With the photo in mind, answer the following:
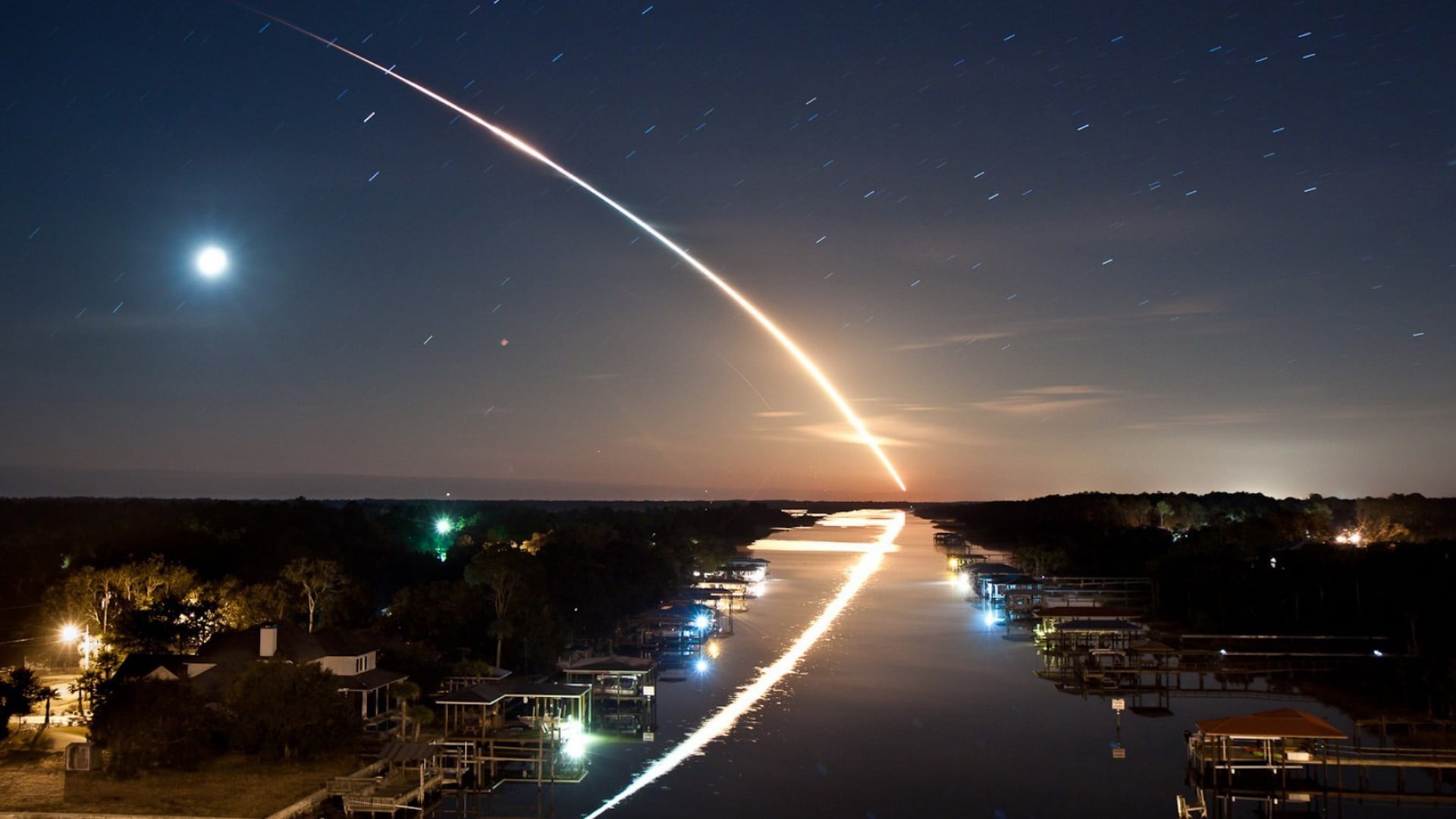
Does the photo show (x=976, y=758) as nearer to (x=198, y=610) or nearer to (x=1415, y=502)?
(x=198, y=610)

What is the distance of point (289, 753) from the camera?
93.0 feet

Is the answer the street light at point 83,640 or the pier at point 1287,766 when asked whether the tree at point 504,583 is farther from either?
the pier at point 1287,766

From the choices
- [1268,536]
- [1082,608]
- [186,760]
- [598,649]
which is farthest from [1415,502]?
[186,760]

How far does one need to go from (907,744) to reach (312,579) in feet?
78.8

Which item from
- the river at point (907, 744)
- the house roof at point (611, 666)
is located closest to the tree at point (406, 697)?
the river at point (907, 744)

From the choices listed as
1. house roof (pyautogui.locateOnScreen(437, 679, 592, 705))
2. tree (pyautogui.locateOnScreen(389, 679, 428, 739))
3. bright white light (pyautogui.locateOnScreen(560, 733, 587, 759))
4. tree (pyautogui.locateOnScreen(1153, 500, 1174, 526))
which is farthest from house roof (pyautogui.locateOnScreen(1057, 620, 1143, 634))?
tree (pyautogui.locateOnScreen(1153, 500, 1174, 526))

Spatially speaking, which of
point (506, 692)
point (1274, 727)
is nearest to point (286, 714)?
point (506, 692)

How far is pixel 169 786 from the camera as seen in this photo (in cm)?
2598

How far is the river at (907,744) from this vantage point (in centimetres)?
2834

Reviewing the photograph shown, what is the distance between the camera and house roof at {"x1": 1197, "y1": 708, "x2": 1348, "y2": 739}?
2822cm

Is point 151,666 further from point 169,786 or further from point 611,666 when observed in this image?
point 611,666

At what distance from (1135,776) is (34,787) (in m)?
28.0

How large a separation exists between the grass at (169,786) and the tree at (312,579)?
46.5 ft

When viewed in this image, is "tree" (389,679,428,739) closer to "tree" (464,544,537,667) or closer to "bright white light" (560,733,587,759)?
"bright white light" (560,733,587,759)
